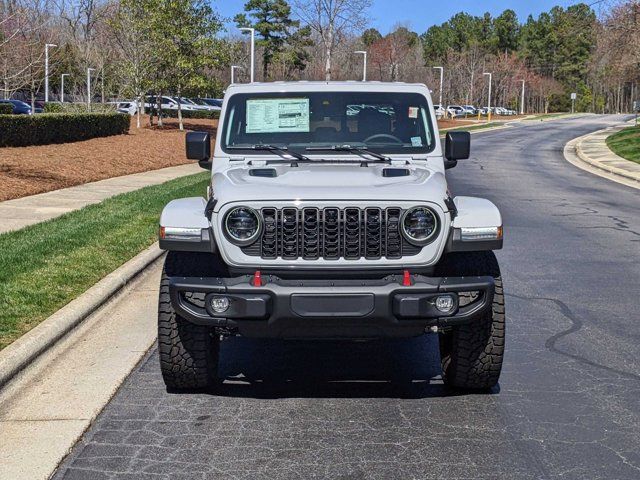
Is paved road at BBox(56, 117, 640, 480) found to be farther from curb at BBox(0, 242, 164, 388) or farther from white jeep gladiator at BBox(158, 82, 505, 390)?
curb at BBox(0, 242, 164, 388)

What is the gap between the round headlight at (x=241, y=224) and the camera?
509 cm

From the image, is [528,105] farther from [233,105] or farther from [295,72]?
[233,105]

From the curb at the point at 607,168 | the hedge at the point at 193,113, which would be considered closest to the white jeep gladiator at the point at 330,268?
the curb at the point at 607,168

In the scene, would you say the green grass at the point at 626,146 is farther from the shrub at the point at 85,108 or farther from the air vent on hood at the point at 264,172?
the air vent on hood at the point at 264,172

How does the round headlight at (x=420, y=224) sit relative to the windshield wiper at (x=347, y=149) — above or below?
below

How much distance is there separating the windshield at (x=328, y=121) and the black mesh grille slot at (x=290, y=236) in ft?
4.74

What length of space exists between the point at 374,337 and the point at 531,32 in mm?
144884

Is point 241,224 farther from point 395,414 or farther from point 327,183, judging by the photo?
point 395,414

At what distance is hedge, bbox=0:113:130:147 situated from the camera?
24859 millimetres

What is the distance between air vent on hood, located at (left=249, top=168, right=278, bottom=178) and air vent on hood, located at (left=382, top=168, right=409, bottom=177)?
27.3 inches

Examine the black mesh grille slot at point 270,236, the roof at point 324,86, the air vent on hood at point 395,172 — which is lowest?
Result: the black mesh grille slot at point 270,236

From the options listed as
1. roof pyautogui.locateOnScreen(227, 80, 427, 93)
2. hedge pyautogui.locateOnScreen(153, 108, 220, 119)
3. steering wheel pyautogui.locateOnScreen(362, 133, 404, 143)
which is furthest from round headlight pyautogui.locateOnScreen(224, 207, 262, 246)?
hedge pyautogui.locateOnScreen(153, 108, 220, 119)

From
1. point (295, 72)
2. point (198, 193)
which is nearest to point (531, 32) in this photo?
point (295, 72)

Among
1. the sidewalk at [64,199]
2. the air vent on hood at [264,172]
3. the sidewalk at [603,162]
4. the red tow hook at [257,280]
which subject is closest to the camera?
the red tow hook at [257,280]
